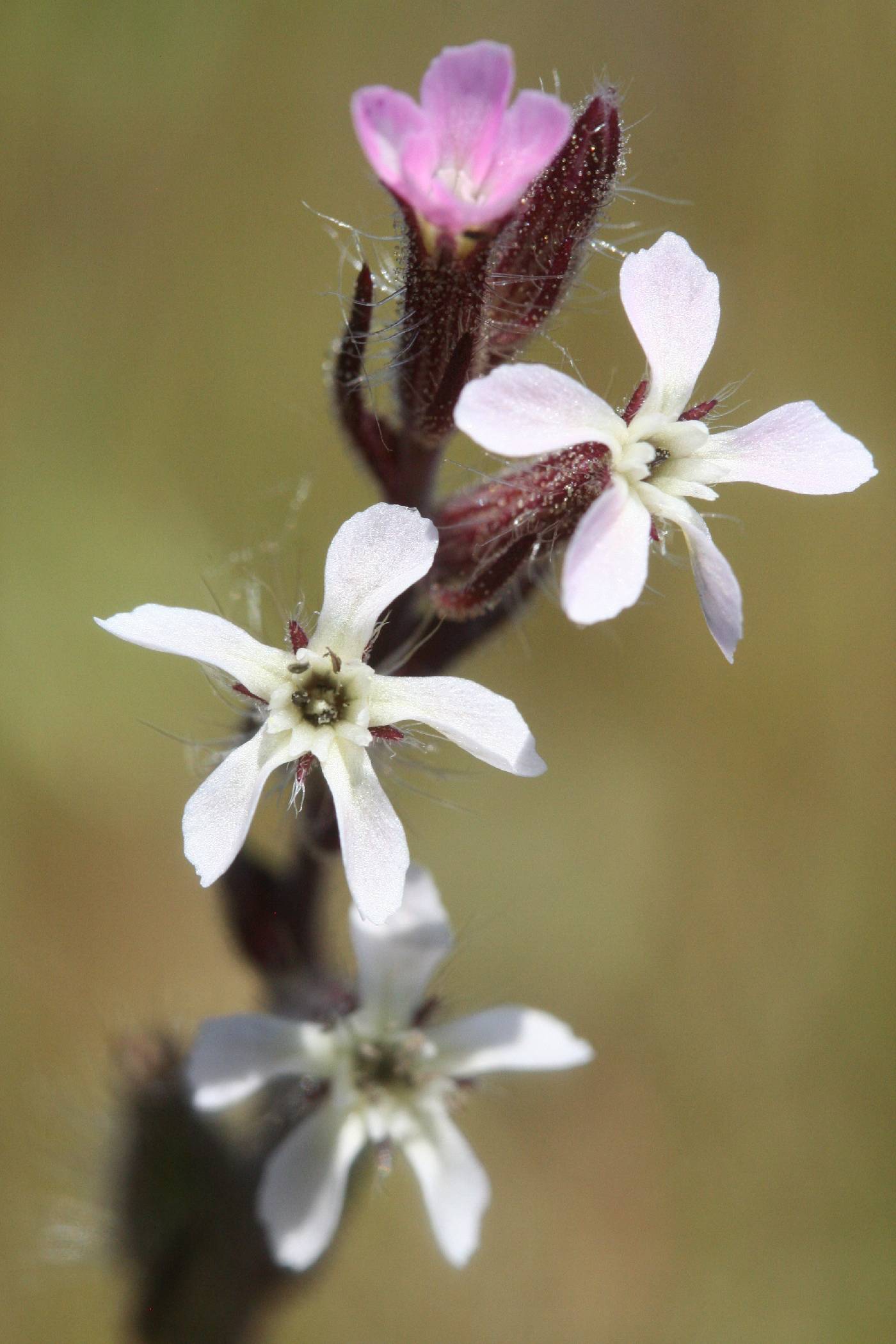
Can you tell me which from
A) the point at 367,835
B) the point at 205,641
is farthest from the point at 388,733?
the point at 205,641

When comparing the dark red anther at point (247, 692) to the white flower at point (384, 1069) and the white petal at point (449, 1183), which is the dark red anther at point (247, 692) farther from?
the white petal at point (449, 1183)

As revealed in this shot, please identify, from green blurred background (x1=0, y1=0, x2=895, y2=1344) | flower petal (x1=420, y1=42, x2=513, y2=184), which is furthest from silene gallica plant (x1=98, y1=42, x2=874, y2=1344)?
green blurred background (x1=0, y1=0, x2=895, y2=1344)

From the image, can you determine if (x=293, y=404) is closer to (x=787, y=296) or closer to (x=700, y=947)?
(x=787, y=296)

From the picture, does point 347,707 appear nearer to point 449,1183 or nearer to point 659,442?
point 659,442

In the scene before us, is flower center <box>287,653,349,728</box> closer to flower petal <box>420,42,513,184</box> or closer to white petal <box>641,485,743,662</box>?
white petal <box>641,485,743,662</box>

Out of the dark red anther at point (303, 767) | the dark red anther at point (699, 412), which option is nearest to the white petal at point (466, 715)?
the dark red anther at point (303, 767)

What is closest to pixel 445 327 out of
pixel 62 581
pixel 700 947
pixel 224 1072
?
pixel 224 1072

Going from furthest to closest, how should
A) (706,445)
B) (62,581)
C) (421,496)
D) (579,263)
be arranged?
(62,581) → (421,496) → (579,263) → (706,445)
